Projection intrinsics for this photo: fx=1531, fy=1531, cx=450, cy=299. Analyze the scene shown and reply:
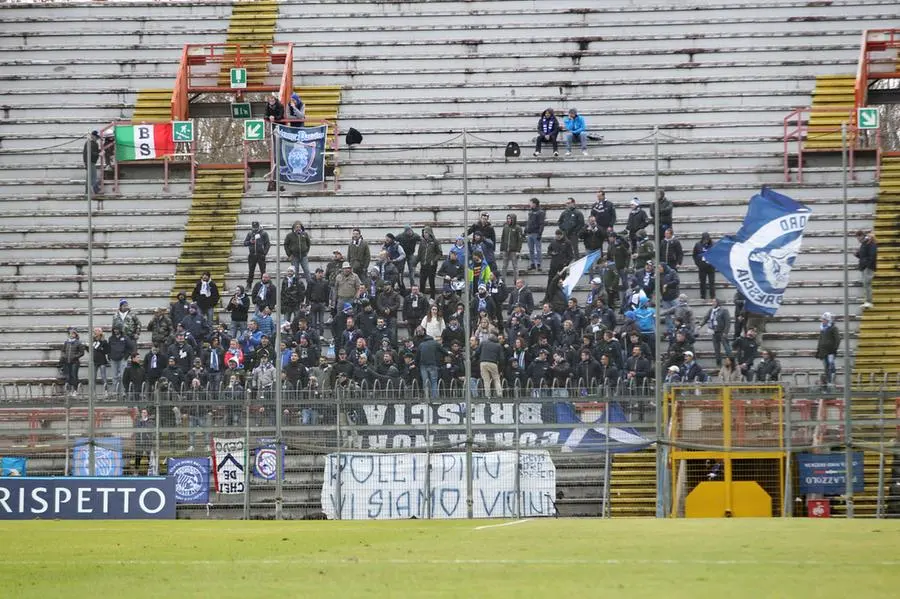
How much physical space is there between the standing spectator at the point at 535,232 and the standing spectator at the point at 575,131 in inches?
168

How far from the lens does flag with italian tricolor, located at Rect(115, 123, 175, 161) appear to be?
1555 inches

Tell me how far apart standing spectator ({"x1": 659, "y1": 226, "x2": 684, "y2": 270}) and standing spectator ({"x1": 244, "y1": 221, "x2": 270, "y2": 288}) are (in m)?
9.33

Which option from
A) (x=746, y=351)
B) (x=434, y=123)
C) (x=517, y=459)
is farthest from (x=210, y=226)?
(x=746, y=351)

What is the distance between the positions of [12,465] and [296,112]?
14.9 m

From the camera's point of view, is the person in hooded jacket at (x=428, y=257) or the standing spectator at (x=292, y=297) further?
the person in hooded jacket at (x=428, y=257)

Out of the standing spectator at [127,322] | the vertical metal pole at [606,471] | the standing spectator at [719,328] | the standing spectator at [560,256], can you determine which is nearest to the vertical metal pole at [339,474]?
the vertical metal pole at [606,471]

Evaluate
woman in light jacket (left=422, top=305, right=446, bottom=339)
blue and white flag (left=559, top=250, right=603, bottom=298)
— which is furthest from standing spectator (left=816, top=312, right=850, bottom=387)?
woman in light jacket (left=422, top=305, right=446, bottom=339)

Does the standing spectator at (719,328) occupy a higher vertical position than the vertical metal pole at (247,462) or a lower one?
Result: higher

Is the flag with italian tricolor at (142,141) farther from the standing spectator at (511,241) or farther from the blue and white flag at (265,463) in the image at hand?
the blue and white flag at (265,463)

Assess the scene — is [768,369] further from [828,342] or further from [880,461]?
[880,461]

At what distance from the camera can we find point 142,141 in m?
39.6

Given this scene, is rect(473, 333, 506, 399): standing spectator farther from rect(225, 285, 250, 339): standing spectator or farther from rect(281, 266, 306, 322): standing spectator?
rect(225, 285, 250, 339): standing spectator

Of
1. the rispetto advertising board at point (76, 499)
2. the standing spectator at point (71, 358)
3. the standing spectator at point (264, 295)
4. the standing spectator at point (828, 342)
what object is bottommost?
the rispetto advertising board at point (76, 499)

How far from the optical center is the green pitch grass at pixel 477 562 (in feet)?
37.5
